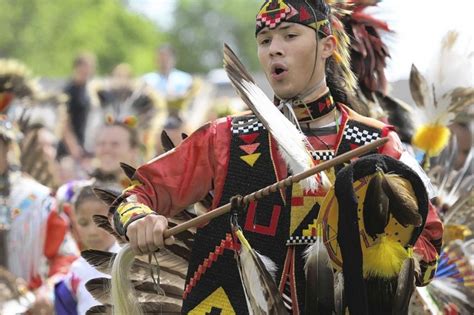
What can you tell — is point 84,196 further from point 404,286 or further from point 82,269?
point 404,286

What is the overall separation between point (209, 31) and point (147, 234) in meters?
52.9

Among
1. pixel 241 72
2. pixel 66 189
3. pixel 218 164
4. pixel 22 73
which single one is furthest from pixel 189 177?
pixel 22 73

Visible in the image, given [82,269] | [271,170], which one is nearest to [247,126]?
[271,170]

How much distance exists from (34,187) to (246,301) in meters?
3.80

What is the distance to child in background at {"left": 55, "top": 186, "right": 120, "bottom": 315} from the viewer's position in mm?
6230

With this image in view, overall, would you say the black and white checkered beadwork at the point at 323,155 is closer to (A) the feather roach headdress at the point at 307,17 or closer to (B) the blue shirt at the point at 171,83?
(A) the feather roach headdress at the point at 307,17

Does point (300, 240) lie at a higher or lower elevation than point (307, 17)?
lower

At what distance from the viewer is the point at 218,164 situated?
434 cm

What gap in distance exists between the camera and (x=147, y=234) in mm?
3971

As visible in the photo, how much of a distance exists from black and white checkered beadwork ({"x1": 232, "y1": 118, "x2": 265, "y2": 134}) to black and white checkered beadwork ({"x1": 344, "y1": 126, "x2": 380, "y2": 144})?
0.27m

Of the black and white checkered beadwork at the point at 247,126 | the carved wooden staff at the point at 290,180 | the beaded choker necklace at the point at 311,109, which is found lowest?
the carved wooden staff at the point at 290,180

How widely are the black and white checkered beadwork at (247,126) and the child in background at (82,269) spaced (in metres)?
1.51

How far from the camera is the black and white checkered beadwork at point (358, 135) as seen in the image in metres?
4.32

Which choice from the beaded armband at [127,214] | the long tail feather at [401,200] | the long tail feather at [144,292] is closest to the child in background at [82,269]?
the long tail feather at [144,292]
